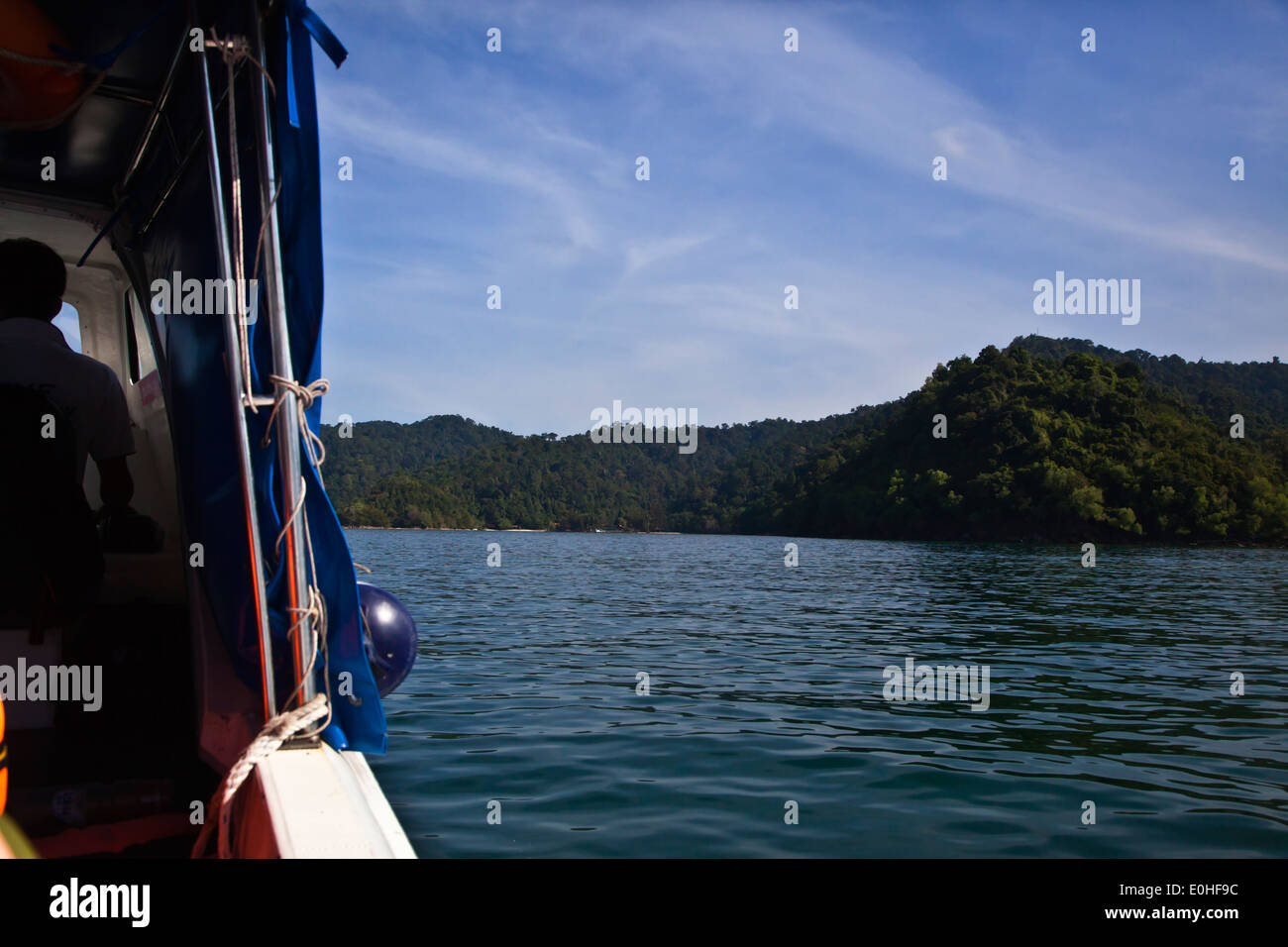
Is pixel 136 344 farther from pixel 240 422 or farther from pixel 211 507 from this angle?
pixel 240 422

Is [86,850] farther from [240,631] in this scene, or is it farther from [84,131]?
[84,131]

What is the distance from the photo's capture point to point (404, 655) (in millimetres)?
4746

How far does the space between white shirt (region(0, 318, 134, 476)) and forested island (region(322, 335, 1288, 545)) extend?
7270 cm

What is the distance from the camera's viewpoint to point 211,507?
3.63 metres

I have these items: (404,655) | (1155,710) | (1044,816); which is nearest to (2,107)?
(404,655)

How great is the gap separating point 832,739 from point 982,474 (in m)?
75.6

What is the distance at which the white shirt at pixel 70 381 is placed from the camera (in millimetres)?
3207

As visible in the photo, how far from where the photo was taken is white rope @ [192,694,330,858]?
2.57 meters
